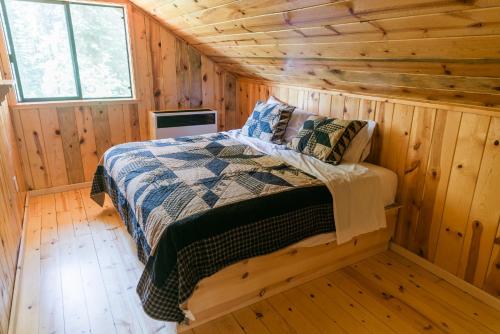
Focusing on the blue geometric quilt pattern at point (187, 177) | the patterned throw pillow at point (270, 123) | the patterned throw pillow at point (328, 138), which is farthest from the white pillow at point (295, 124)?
the blue geometric quilt pattern at point (187, 177)

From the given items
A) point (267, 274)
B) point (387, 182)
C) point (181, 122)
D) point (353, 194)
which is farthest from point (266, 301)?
point (181, 122)

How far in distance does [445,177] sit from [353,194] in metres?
0.60

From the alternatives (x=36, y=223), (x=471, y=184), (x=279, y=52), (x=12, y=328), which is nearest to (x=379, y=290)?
(x=471, y=184)

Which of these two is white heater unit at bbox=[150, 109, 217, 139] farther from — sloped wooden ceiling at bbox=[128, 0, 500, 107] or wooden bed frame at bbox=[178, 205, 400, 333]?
wooden bed frame at bbox=[178, 205, 400, 333]

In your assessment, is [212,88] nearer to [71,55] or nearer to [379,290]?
[71,55]

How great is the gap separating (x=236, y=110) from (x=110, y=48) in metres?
1.64

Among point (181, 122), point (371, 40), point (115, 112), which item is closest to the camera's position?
point (371, 40)

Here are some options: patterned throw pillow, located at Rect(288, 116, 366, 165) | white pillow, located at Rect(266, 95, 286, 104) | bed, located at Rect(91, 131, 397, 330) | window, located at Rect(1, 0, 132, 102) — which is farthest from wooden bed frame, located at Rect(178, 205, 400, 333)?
window, located at Rect(1, 0, 132, 102)

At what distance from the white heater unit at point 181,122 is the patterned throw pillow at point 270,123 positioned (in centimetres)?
91

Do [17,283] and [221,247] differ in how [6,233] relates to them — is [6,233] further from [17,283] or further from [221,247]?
[221,247]

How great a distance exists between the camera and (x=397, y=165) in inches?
92.7

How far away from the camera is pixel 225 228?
1.61 m

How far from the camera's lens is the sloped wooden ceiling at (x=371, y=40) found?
1333mm

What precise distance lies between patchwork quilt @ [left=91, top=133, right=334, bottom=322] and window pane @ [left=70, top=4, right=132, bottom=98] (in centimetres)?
152
